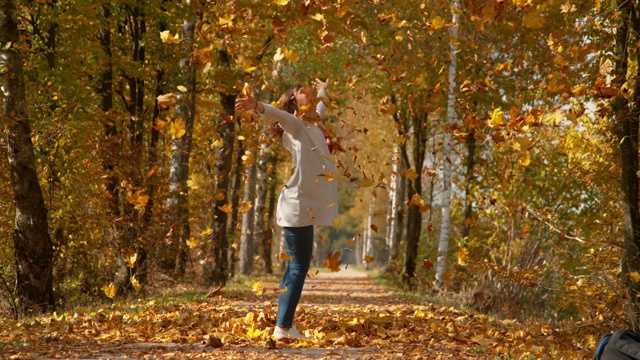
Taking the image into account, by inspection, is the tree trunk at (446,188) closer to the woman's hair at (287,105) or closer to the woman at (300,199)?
the woman's hair at (287,105)

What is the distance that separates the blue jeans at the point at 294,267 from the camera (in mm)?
6547

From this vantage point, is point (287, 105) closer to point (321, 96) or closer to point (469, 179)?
point (321, 96)

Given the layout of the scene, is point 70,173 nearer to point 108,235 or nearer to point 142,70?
point 108,235

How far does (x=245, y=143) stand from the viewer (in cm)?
1511

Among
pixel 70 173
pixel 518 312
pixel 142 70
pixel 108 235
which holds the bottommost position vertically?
pixel 518 312

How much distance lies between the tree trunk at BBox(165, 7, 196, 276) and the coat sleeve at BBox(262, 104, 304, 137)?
7083mm

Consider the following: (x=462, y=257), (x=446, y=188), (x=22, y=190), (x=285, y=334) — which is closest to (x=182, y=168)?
(x=22, y=190)

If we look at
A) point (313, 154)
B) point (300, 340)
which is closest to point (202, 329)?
point (300, 340)

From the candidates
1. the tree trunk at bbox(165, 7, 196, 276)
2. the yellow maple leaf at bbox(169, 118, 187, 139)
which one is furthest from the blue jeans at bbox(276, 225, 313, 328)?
the tree trunk at bbox(165, 7, 196, 276)

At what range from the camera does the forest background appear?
8492 millimetres

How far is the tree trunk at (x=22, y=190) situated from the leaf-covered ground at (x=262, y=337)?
1.01 meters

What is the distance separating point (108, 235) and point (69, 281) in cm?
105

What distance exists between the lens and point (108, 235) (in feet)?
42.0

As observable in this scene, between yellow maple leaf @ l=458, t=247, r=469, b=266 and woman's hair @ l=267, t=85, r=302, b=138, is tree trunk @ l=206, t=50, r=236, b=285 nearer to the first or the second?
yellow maple leaf @ l=458, t=247, r=469, b=266
